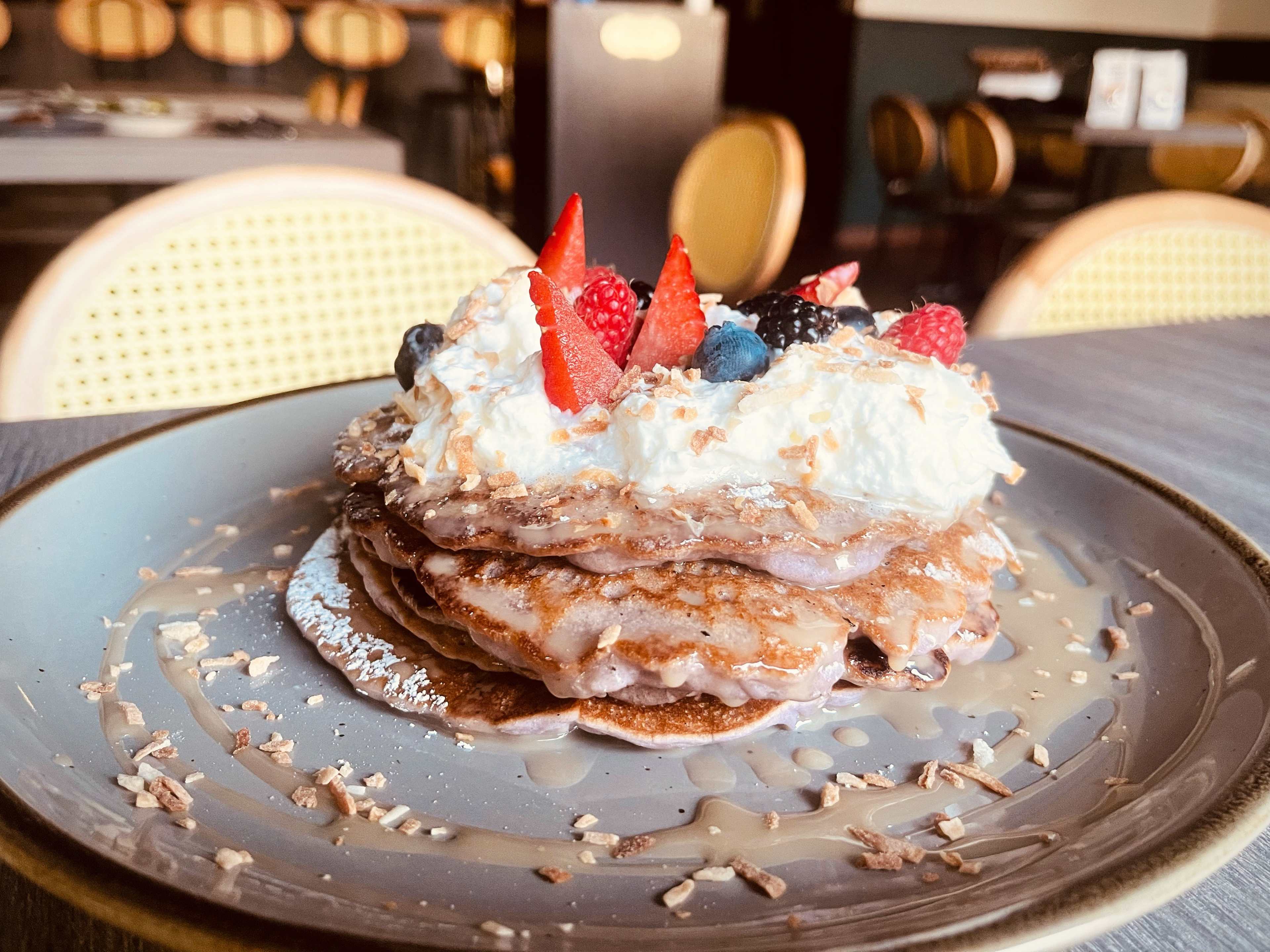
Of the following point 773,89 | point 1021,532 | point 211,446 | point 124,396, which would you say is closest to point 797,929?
point 1021,532

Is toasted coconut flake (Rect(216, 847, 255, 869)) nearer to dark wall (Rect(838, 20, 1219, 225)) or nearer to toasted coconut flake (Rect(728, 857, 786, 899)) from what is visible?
toasted coconut flake (Rect(728, 857, 786, 899))

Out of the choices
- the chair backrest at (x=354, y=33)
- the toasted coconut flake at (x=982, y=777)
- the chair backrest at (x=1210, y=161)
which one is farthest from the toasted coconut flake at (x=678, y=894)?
the chair backrest at (x=354, y=33)

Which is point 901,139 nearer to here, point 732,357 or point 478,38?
point 478,38

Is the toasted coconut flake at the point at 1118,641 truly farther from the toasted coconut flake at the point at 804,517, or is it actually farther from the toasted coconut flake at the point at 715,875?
the toasted coconut flake at the point at 715,875

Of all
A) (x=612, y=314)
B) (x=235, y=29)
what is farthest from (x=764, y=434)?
(x=235, y=29)

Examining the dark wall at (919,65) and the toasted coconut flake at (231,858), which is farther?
the dark wall at (919,65)

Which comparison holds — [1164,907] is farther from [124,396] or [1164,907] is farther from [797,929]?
[124,396]

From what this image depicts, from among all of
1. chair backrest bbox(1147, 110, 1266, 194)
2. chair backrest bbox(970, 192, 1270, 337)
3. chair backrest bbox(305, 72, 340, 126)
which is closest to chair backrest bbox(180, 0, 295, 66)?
chair backrest bbox(305, 72, 340, 126)
